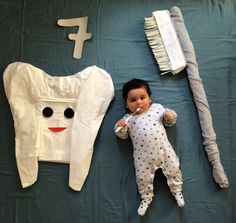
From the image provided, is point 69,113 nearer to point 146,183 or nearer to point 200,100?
point 146,183

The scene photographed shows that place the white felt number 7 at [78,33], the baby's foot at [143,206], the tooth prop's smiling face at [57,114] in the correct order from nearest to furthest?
the baby's foot at [143,206] < the tooth prop's smiling face at [57,114] < the white felt number 7 at [78,33]

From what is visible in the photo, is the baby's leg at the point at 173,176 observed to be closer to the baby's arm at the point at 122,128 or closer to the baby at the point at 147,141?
the baby at the point at 147,141

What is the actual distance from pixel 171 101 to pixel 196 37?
33cm

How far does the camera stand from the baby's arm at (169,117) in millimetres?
1277

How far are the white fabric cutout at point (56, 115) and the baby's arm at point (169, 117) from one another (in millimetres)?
245

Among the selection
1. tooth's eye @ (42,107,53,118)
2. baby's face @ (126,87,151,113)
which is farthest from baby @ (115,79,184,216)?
tooth's eye @ (42,107,53,118)

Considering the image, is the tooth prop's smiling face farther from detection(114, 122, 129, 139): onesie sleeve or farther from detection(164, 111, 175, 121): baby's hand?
detection(164, 111, 175, 121): baby's hand

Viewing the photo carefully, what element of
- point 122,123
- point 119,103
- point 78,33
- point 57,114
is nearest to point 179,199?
point 122,123

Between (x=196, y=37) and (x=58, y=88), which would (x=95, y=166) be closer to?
(x=58, y=88)

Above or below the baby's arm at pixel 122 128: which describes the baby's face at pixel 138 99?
above

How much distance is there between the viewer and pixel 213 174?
128 cm

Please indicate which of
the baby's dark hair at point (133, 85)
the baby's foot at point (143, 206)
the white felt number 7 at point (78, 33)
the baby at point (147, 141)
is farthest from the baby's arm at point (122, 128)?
the white felt number 7 at point (78, 33)

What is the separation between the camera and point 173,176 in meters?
1.25

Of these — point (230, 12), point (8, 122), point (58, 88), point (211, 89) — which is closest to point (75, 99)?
point (58, 88)
